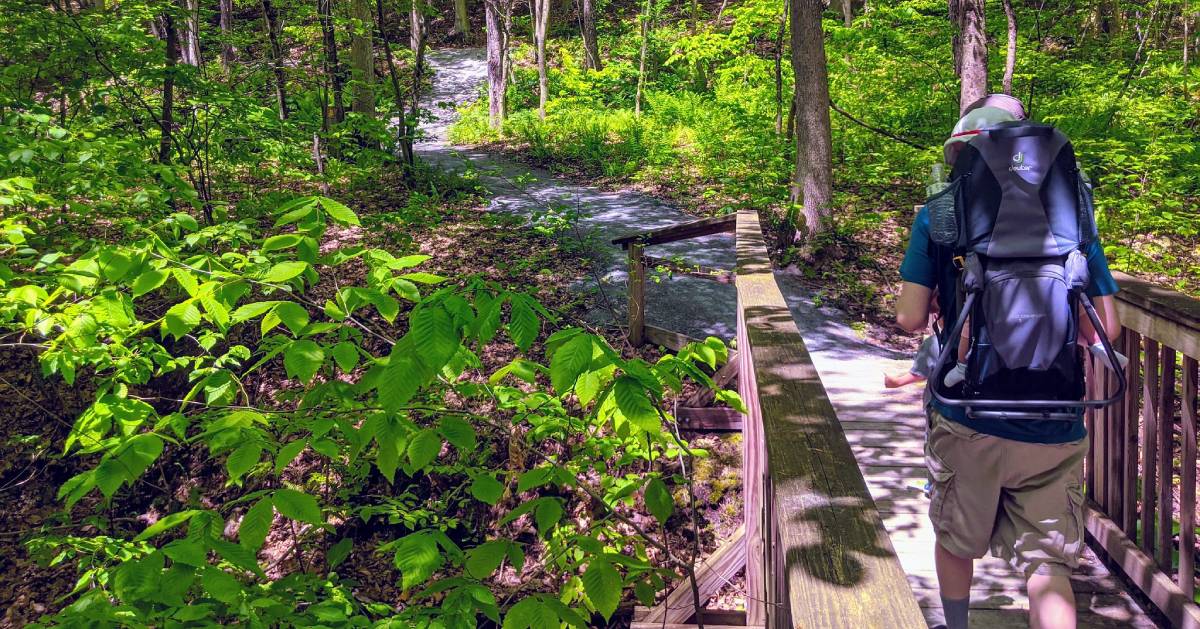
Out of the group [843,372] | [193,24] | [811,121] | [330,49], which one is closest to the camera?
[843,372]

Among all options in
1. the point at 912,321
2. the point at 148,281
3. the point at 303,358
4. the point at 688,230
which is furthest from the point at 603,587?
the point at 688,230

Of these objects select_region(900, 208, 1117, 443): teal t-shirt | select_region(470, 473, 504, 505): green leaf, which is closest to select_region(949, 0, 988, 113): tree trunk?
select_region(900, 208, 1117, 443): teal t-shirt

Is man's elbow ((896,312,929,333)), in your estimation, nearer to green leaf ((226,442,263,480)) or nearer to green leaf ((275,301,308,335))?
green leaf ((275,301,308,335))

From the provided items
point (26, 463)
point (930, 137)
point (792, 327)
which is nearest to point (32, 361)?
point (26, 463)

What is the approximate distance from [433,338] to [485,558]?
769mm

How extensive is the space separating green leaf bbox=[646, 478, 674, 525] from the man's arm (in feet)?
3.31

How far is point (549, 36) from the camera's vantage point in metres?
32.6

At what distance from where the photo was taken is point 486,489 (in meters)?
2.83

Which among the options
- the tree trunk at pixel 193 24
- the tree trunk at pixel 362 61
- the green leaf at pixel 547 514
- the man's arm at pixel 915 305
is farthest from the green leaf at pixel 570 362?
the tree trunk at pixel 362 61

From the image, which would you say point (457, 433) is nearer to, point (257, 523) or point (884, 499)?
point (257, 523)

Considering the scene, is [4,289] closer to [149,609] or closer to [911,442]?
[149,609]

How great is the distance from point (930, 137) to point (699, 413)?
9.72m

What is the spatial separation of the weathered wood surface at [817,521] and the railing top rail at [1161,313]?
62.3 inches

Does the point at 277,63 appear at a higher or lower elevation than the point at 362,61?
lower
